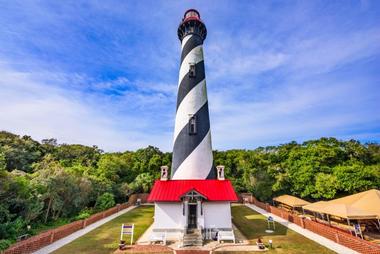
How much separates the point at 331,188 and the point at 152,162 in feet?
77.8

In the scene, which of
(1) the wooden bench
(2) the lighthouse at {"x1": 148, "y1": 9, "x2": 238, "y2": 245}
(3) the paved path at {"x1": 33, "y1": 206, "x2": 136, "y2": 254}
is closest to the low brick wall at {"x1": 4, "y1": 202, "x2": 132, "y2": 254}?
(3) the paved path at {"x1": 33, "y1": 206, "x2": 136, "y2": 254}

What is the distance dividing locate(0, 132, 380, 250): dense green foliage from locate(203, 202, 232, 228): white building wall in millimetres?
9133

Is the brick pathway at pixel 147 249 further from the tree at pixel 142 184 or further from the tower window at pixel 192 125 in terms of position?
the tree at pixel 142 184

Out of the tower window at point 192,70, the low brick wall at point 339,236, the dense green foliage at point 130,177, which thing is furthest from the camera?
the tower window at point 192,70

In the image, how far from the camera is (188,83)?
563 inches

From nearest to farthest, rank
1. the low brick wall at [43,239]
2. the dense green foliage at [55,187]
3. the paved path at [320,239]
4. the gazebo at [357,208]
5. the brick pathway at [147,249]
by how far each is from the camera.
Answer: the low brick wall at [43,239] < the paved path at [320,239] < the brick pathway at [147,249] < the gazebo at [357,208] < the dense green foliage at [55,187]

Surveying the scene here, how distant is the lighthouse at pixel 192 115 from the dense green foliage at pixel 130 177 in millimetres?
9227

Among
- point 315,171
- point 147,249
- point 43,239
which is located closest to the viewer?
point 147,249

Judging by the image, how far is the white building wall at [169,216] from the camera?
11062 mm

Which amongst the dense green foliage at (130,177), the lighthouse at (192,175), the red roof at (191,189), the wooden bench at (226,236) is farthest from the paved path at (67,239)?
the wooden bench at (226,236)

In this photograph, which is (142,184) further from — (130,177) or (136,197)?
(130,177)

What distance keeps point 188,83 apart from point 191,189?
7.52m

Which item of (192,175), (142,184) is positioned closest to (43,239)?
(192,175)

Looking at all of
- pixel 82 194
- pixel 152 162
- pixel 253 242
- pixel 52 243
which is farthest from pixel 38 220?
pixel 152 162
